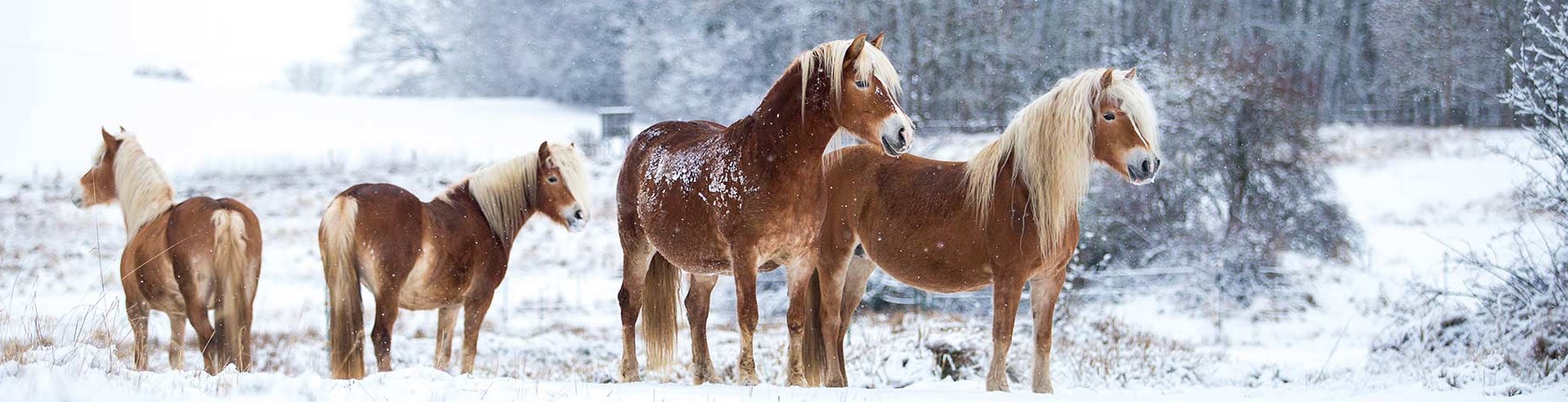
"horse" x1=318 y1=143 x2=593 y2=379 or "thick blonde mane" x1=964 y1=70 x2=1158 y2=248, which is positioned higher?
"thick blonde mane" x1=964 y1=70 x2=1158 y2=248

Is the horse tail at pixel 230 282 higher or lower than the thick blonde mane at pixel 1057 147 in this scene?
lower

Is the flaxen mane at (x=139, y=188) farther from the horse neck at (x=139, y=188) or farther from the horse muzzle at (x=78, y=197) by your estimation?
the horse muzzle at (x=78, y=197)

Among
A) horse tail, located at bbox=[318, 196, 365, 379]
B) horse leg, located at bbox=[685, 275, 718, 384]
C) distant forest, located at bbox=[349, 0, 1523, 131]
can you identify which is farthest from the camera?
distant forest, located at bbox=[349, 0, 1523, 131]

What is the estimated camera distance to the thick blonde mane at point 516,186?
26.7 ft

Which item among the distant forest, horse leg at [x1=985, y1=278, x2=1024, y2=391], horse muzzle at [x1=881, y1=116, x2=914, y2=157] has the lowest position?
horse leg at [x1=985, y1=278, x2=1024, y2=391]

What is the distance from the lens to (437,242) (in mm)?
7414

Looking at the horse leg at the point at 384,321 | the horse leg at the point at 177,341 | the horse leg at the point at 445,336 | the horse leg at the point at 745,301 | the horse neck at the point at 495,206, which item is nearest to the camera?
the horse leg at the point at 745,301

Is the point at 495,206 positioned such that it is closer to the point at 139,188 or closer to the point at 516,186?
the point at 516,186

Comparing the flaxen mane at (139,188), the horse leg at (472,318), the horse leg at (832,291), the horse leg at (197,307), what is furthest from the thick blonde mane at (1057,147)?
the flaxen mane at (139,188)

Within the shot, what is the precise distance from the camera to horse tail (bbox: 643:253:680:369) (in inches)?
263

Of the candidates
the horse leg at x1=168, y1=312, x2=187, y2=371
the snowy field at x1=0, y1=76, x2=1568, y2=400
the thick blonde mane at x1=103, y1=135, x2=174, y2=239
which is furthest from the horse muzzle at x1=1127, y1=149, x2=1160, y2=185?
the thick blonde mane at x1=103, y1=135, x2=174, y2=239

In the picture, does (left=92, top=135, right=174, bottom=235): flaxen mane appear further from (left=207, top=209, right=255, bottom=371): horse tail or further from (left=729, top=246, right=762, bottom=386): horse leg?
(left=729, top=246, right=762, bottom=386): horse leg

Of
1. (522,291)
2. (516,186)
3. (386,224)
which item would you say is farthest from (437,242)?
(522,291)

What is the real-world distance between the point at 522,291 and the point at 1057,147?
13.3 metres
